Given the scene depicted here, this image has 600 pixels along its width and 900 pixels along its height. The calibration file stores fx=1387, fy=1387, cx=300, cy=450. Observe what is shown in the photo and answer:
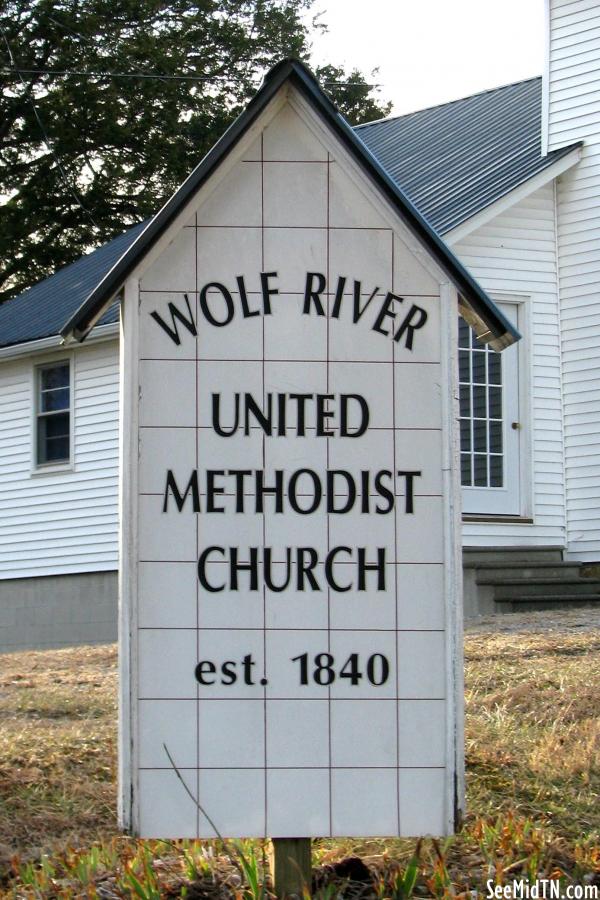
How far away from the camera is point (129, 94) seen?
3130 centimetres

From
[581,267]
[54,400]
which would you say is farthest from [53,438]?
[581,267]

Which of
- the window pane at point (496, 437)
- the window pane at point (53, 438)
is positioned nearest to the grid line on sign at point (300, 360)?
the window pane at point (496, 437)

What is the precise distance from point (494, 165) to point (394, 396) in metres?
11.0

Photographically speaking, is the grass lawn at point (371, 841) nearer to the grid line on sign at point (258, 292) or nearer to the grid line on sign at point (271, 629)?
the grid line on sign at point (271, 629)

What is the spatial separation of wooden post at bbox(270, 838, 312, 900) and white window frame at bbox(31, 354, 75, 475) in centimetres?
1358

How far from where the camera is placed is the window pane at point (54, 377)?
18078 millimetres

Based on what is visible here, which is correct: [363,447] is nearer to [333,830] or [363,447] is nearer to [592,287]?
[333,830]

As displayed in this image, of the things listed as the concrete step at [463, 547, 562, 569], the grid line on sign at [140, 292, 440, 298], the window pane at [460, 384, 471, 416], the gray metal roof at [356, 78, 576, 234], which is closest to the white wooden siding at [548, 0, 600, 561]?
the concrete step at [463, 547, 562, 569]

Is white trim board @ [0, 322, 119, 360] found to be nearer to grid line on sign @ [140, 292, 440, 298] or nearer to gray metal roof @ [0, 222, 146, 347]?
gray metal roof @ [0, 222, 146, 347]

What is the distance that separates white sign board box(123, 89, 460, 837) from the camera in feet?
13.9

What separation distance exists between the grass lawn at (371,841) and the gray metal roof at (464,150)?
270 inches

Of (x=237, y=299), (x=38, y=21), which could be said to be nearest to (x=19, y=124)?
(x=38, y=21)

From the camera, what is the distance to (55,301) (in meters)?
20.0

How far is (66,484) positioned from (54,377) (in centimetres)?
150
